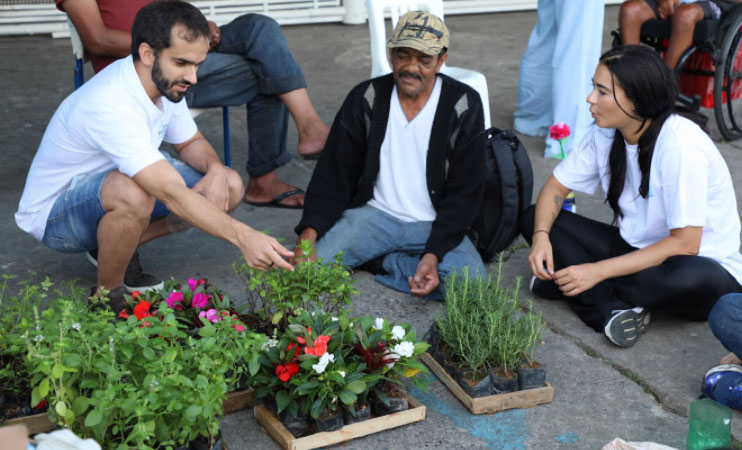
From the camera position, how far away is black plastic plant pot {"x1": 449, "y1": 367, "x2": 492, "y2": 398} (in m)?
2.96

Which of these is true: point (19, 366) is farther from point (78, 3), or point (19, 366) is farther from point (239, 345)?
point (78, 3)

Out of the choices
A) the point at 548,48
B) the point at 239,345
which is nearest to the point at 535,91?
the point at 548,48

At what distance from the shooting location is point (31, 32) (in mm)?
7871

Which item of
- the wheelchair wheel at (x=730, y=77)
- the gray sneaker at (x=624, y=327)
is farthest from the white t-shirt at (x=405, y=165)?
the wheelchair wheel at (x=730, y=77)

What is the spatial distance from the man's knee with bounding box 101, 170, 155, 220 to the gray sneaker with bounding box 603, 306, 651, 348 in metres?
1.79

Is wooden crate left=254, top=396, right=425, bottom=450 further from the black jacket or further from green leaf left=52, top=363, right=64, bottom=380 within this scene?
the black jacket

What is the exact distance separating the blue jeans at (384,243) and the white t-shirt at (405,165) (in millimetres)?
55

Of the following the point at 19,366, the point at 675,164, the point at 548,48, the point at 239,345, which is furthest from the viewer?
the point at 548,48

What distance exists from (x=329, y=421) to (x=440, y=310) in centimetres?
104

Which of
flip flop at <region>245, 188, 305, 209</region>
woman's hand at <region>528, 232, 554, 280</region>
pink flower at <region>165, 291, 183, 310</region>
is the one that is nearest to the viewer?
pink flower at <region>165, 291, 183, 310</region>

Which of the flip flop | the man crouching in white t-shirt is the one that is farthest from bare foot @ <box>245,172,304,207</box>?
the man crouching in white t-shirt

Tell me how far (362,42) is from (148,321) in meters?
5.98

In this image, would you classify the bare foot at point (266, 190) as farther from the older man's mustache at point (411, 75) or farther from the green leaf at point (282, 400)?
the green leaf at point (282, 400)

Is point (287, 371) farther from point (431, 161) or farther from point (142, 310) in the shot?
point (431, 161)
